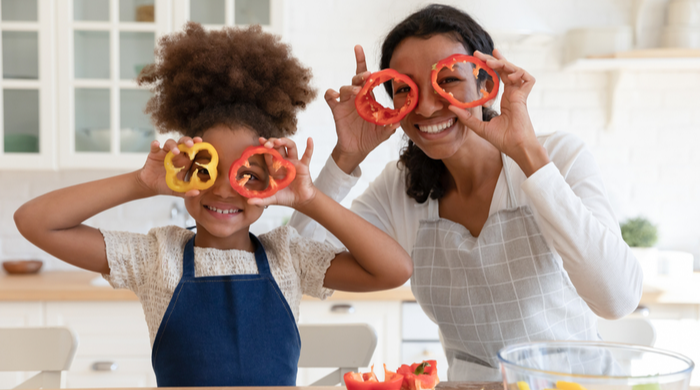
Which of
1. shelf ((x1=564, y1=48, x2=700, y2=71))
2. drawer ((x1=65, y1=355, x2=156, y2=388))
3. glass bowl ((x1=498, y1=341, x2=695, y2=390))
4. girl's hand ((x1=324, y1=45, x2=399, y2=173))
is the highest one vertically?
shelf ((x1=564, y1=48, x2=700, y2=71))

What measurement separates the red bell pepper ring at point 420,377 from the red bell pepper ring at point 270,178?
1.17 ft

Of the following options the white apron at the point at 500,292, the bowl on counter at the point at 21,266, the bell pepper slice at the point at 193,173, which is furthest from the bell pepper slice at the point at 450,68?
the bowl on counter at the point at 21,266

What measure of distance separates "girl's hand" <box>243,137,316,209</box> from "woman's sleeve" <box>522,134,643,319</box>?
38cm

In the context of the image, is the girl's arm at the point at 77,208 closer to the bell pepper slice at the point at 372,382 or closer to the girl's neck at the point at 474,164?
the bell pepper slice at the point at 372,382

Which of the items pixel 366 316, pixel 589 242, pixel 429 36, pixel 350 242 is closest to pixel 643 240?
pixel 366 316

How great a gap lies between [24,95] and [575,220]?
2.28 meters

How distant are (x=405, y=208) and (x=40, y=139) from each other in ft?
5.70

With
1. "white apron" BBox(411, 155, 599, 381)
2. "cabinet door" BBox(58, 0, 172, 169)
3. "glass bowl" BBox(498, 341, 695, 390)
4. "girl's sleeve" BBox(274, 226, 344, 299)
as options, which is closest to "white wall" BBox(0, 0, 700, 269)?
"cabinet door" BBox(58, 0, 172, 169)

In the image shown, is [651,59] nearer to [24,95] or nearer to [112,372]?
[112,372]

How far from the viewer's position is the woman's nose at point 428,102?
3.68ft

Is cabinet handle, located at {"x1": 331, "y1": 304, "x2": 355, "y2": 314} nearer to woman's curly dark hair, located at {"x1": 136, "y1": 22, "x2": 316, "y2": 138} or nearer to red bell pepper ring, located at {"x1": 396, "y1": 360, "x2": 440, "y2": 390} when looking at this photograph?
woman's curly dark hair, located at {"x1": 136, "y1": 22, "x2": 316, "y2": 138}

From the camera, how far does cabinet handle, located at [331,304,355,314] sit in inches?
87.8

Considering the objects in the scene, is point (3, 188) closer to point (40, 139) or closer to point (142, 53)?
point (40, 139)

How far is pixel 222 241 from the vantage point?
3.78 feet
